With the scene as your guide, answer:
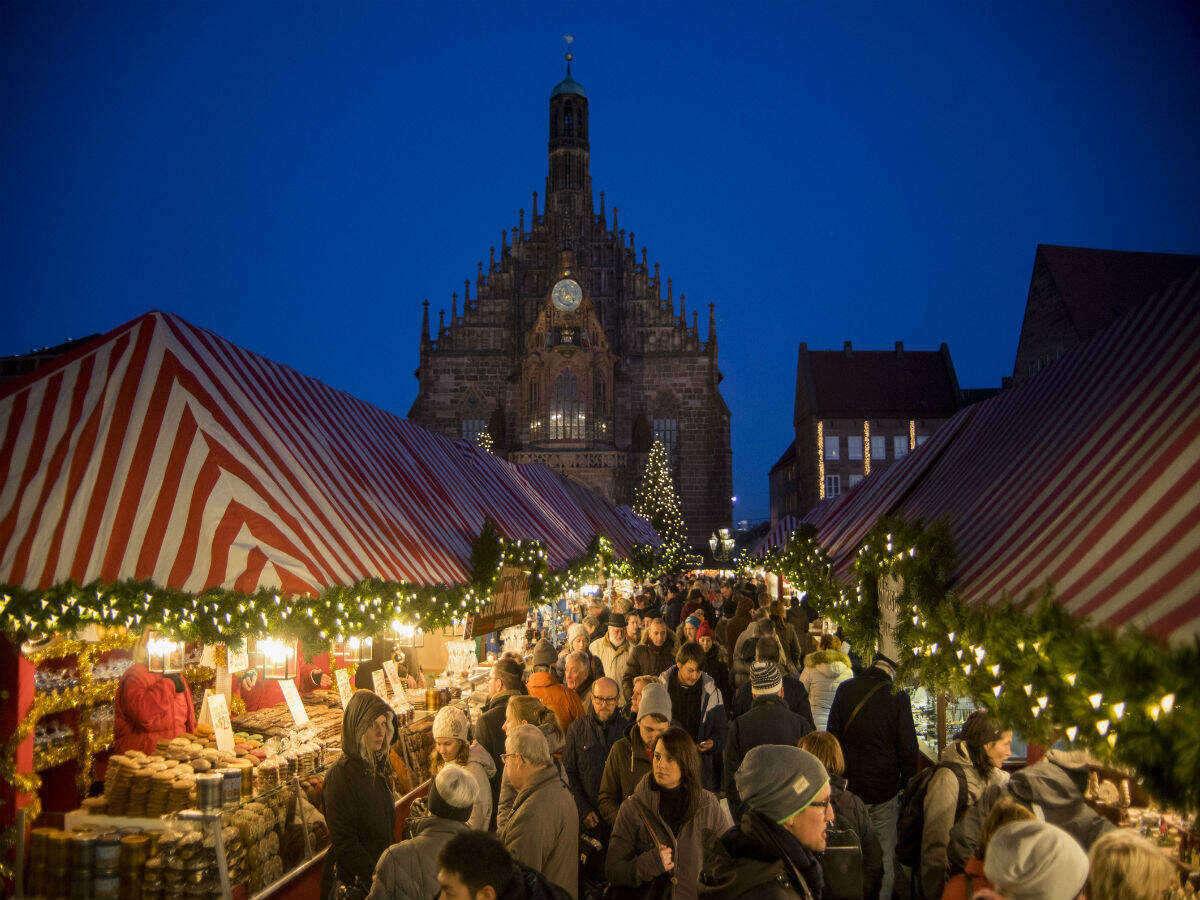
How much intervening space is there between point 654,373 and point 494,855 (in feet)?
132

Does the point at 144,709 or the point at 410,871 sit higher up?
the point at 144,709

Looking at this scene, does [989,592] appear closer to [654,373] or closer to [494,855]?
[494,855]

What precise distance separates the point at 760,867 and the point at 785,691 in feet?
13.2

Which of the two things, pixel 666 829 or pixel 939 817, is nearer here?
pixel 666 829

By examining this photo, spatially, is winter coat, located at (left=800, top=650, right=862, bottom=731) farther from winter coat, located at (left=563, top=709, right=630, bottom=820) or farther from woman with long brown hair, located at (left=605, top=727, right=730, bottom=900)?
woman with long brown hair, located at (left=605, top=727, right=730, bottom=900)

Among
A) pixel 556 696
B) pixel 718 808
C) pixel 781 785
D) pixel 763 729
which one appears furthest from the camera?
pixel 556 696

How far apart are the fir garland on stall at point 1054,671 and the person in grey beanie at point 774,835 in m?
0.91

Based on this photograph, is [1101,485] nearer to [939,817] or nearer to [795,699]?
[939,817]

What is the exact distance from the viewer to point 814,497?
4234 cm

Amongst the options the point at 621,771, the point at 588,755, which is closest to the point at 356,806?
the point at 621,771

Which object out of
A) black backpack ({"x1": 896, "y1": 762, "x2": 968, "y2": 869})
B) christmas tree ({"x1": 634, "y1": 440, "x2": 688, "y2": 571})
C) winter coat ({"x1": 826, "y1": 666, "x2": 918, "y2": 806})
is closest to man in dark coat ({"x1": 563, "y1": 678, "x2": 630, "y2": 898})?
winter coat ({"x1": 826, "y1": 666, "x2": 918, "y2": 806})

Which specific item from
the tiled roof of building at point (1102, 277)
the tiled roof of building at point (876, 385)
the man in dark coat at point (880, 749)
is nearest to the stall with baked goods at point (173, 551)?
the man in dark coat at point (880, 749)

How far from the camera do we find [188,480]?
19.5 ft

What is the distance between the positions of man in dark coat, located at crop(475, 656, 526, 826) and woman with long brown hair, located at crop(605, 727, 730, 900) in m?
2.00
